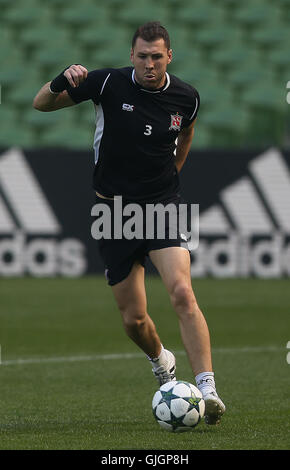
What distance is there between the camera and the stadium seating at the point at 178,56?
17328 mm

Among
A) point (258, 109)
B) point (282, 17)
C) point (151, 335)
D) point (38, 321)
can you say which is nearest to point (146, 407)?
point (151, 335)

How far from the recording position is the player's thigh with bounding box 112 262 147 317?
6133 mm

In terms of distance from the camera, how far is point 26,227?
47.5ft

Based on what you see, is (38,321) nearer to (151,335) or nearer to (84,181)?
(84,181)

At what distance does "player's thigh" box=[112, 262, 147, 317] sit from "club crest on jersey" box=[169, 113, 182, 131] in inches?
33.0

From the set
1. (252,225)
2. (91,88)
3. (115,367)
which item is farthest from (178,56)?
(91,88)

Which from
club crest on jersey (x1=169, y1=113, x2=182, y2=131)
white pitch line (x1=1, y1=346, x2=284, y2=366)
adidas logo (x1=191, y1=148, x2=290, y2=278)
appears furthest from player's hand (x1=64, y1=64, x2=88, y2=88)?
adidas logo (x1=191, y1=148, x2=290, y2=278)

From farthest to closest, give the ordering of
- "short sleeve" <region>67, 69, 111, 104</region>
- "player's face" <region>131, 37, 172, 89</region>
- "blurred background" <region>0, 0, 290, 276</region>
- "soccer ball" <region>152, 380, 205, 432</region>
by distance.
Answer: "blurred background" <region>0, 0, 290, 276</region>, "short sleeve" <region>67, 69, 111, 104</region>, "player's face" <region>131, 37, 172, 89</region>, "soccer ball" <region>152, 380, 205, 432</region>

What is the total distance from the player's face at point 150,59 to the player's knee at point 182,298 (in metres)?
1.20

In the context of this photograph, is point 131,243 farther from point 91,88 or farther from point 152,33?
point 152,33

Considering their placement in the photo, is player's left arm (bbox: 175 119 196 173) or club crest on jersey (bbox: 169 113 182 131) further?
player's left arm (bbox: 175 119 196 173)

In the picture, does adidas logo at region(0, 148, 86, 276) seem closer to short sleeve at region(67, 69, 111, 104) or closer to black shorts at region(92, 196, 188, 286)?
black shorts at region(92, 196, 188, 286)

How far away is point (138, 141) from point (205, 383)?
4.83 ft

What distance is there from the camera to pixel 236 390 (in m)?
7.14
